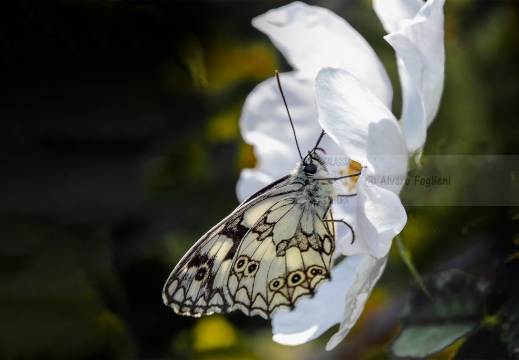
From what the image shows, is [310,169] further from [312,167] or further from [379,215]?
[379,215]

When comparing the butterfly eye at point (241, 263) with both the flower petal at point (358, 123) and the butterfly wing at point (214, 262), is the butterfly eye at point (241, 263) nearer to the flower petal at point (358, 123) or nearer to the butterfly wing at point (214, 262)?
the butterfly wing at point (214, 262)

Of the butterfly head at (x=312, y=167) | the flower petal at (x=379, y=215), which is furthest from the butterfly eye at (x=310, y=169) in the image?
the flower petal at (x=379, y=215)

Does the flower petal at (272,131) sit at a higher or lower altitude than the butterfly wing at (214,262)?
higher

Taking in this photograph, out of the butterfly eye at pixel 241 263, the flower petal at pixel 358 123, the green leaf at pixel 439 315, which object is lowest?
the green leaf at pixel 439 315

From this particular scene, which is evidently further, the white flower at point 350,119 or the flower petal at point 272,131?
the flower petal at point 272,131

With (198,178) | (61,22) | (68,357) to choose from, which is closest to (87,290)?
(68,357)

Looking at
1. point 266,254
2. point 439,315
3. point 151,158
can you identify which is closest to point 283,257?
point 266,254

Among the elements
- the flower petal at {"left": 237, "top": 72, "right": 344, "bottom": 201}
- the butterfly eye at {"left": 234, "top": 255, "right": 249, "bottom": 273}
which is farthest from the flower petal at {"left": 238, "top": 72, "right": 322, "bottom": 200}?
the butterfly eye at {"left": 234, "top": 255, "right": 249, "bottom": 273}
